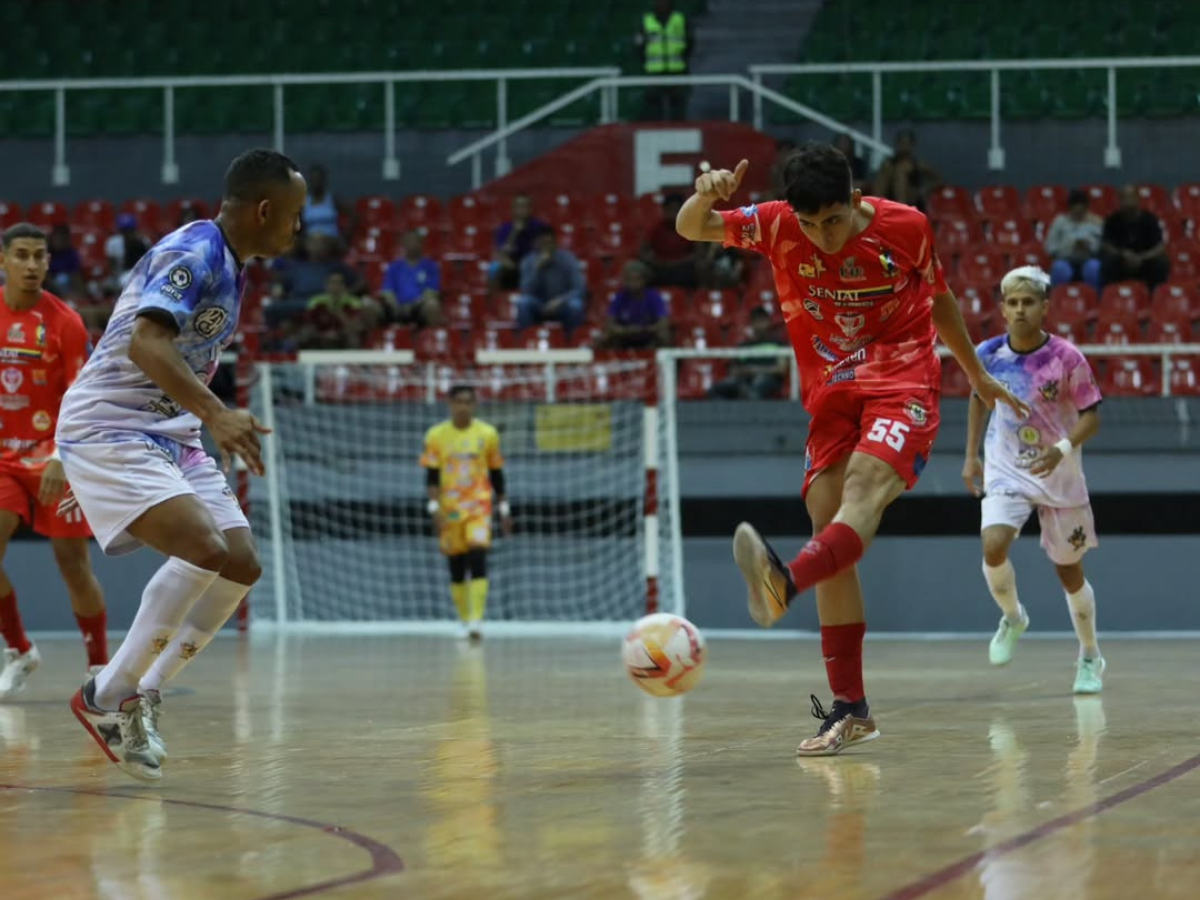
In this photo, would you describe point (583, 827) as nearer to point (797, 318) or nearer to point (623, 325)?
point (797, 318)

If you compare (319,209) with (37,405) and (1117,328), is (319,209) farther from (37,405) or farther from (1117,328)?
(37,405)

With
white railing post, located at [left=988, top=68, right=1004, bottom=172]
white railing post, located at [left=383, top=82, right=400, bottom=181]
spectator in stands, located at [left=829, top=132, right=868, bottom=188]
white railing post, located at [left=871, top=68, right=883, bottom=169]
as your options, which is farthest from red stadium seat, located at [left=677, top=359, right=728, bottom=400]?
white railing post, located at [left=383, top=82, right=400, bottom=181]

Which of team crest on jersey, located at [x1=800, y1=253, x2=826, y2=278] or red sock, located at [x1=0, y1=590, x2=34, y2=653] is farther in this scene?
red sock, located at [x1=0, y1=590, x2=34, y2=653]

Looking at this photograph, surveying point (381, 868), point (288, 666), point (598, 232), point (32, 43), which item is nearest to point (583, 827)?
point (381, 868)

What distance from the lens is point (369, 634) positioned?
15.3 metres

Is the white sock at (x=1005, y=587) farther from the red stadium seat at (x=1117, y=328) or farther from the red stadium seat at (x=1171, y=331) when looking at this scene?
the red stadium seat at (x=1171, y=331)

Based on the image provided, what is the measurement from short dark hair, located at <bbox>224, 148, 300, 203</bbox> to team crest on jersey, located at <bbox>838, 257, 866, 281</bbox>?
1958mm

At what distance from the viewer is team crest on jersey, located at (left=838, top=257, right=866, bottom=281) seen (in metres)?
6.48

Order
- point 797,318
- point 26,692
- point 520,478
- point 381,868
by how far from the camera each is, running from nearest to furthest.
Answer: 1. point 381,868
2. point 797,318
3. point 26,692
4. point 520,478

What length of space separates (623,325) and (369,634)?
3.68 meters

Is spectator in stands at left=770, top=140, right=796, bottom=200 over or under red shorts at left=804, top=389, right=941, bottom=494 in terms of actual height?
over

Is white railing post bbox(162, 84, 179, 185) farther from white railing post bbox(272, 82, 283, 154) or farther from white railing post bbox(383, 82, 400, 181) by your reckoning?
white railing post bbox(383, 82, 400, 181)

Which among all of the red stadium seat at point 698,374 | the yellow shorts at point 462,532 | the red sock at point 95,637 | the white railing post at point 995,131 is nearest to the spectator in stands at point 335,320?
the yellow shorts at point 462,532

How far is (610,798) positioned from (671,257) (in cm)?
1348
